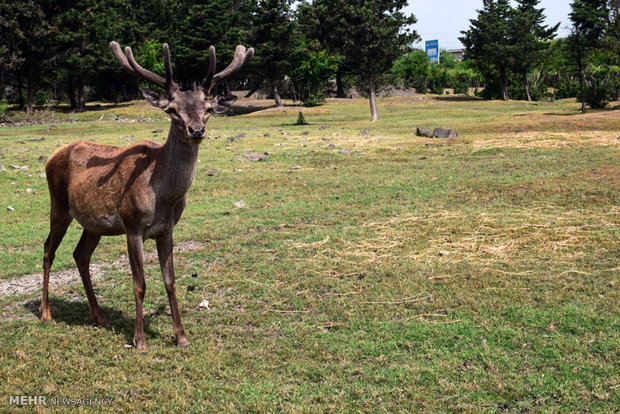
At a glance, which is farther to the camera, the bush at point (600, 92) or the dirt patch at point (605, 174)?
the bush at point (600, 92)

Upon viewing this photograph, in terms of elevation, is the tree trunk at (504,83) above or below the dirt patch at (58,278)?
above

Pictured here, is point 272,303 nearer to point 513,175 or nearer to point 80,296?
point 80,296

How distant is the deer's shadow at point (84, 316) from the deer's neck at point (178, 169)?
165cm

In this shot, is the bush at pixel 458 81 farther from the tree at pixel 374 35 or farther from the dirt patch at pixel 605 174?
the dirt patch at pixel 605 174

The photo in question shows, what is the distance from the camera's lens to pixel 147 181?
5785 millimetres

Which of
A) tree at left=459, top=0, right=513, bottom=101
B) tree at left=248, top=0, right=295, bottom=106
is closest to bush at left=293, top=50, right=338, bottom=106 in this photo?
tree at left=248, top=0, right=295, bottom=106

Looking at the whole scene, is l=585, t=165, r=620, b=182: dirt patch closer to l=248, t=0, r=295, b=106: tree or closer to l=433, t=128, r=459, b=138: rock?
l=433, t=128, r=459, b=138: rock

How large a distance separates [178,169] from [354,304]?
2745 mm

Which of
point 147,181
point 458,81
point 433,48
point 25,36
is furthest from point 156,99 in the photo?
point 433,48

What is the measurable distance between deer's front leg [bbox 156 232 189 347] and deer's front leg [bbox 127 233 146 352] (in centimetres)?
23

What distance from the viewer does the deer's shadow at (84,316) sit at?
6293 millimetres

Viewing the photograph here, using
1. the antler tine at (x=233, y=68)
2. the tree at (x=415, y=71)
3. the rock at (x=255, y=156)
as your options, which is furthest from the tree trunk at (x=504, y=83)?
the antler tine at (x=233, y=68)

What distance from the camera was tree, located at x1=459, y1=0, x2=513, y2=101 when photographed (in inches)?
2422

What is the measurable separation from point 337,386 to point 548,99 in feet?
215
